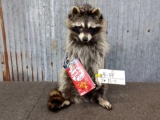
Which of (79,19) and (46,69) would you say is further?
(46,69)

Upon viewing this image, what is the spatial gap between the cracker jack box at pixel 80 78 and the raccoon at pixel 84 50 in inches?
1.6

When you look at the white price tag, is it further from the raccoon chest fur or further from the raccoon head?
the raccoon head

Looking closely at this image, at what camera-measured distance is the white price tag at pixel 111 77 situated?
1438 mm

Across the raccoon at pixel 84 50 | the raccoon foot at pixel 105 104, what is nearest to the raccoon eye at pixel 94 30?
the raccoon at pixel 84 50

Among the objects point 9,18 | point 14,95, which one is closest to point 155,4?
point 9,18

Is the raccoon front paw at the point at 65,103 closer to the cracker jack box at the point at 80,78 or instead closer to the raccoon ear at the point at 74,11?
the cracker jack box at the point at 80,78

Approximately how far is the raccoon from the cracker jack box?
41mm

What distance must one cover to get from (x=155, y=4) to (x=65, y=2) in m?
0.85

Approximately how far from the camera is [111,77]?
145cm

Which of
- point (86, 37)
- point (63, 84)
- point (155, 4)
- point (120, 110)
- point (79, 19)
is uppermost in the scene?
point (155, 4)

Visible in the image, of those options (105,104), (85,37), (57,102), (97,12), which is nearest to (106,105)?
(105,104)

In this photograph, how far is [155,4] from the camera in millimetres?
1788

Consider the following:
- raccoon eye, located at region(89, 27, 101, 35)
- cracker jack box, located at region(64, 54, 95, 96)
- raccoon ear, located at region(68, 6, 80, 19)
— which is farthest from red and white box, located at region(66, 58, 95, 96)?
raccoon ear, located at region(68, 6, 80, 19)

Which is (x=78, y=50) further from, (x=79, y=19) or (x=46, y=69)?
(x=46, y=69)
